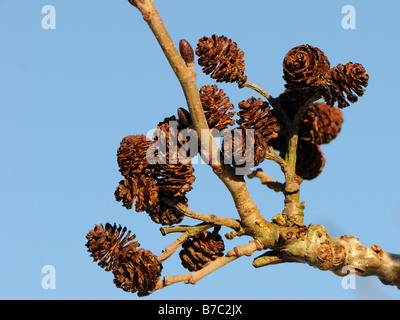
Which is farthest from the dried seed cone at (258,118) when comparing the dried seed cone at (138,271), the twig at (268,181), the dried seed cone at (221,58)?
the dried seed cone at (138,271)

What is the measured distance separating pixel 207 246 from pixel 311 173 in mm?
742

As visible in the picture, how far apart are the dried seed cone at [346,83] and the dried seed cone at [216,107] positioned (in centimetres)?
42

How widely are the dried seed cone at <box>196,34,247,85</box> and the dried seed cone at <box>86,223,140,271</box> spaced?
0.70m

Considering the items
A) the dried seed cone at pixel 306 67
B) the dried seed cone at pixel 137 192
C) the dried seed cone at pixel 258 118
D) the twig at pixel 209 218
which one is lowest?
the twig at pixel 209 218

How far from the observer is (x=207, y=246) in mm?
2664

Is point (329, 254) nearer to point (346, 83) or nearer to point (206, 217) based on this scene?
point (206, 217)

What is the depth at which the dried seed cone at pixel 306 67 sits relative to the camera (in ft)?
8.38

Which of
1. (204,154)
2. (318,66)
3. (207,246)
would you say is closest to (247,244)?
(207,246)

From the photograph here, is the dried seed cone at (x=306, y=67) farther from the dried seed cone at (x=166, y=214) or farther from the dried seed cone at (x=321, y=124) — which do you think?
the dried seed cone at (x=166, y=214)

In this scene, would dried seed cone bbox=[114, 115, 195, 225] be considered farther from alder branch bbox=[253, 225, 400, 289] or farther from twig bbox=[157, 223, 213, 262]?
alder branch bbox=[253, 225, 400, 289]

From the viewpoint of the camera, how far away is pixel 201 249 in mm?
2672

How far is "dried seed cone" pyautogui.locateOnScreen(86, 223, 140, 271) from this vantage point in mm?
2510
